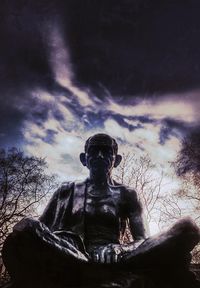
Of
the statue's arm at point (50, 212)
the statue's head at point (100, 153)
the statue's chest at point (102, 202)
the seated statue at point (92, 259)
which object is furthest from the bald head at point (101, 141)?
the seated statue at point (92, 259)

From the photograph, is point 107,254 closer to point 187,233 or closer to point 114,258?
point 114,258

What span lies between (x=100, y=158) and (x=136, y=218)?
711 mm

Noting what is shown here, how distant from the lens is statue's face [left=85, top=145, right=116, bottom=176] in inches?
167

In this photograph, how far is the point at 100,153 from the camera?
13.9ft

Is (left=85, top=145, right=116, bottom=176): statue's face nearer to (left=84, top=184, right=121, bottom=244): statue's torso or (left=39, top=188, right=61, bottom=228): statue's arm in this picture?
(left=84, top=184, right=121, bottom=244): statue's torso

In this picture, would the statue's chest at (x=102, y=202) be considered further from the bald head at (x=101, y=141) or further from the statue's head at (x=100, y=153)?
the bald head at (x=101, y=141)

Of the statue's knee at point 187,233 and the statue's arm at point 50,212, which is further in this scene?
the statue's arm at point 50,212

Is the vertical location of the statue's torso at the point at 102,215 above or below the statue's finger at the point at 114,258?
above

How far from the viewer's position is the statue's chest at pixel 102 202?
160 inches

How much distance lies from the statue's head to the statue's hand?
1.02 m

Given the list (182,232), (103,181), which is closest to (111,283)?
(182,232)

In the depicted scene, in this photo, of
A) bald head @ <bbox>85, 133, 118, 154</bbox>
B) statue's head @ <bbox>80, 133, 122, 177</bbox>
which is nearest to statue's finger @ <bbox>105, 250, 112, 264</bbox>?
statue's head @ <bbox>80, 133, 122, 177</bbox>

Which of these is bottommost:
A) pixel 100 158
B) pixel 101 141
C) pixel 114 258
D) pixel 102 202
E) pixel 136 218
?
pixel 114 258

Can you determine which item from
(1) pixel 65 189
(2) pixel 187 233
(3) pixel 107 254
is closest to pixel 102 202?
(1) pixel 65 189
